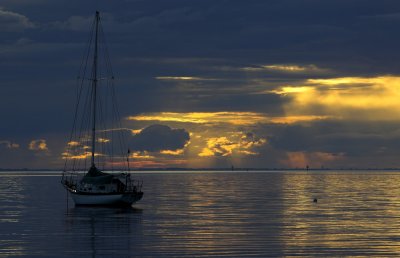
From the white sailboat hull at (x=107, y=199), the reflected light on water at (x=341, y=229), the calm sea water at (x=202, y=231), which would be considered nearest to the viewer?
the calm sea water at (x=202, y=231)

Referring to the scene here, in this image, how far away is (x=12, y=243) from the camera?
5578 cm

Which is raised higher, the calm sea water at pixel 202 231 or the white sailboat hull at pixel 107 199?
the white sailboat hull at pixel 107 199

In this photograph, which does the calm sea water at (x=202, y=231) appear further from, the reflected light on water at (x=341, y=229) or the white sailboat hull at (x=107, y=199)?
the white sailboat hull at (x=107, y=199)

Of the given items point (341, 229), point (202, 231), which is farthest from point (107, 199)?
point (341, 229)

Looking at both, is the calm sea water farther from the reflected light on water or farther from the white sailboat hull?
the white sailboat hull

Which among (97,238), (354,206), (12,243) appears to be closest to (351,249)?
(97,238)

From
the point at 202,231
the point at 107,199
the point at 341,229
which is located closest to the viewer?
the point at 202,231

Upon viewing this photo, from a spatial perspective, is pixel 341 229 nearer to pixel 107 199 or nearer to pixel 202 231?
pixel 202 231

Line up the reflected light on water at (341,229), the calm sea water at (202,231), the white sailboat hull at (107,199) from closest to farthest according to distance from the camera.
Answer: the calm sea water at (202,231) → the reflected light on water at (341,229) → the white sailboat hull at (107,199)

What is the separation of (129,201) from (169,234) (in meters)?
36.1

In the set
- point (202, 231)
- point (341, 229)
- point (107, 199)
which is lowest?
point (341, 229)

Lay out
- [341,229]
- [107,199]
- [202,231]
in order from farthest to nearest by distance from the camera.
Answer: [107,199] < [341,229] < [202,231]

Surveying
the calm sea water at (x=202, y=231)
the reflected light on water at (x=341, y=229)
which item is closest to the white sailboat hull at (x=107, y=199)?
the calm sea water at (x=202, y=231)

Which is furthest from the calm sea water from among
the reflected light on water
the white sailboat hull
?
the white sailboat hull
